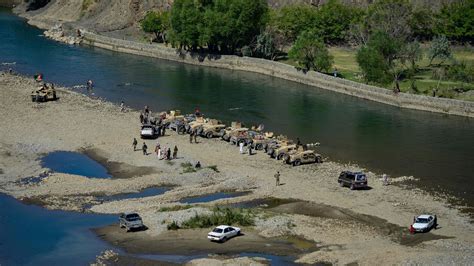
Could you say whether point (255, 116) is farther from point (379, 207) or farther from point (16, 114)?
point (379, 207)

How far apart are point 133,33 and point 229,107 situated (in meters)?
73.3

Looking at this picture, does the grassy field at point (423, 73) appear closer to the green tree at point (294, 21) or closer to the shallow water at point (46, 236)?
the green tree at point (294, 21)

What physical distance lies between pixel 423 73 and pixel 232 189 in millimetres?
66295

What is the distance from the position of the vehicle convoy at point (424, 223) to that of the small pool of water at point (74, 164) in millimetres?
30478

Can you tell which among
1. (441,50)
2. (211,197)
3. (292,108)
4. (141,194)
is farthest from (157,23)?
(211,197)

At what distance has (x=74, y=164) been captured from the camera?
279ft

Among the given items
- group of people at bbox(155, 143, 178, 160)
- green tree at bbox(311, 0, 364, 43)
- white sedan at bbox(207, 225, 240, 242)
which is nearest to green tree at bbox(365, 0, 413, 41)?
green tree at bbox(311, 0, 364, 43)

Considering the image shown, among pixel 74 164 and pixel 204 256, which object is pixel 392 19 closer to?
pixel 74 164

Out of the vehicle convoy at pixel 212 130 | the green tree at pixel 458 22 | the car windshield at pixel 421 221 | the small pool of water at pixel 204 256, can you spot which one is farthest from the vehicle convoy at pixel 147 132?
the green tree at pixel 458 22

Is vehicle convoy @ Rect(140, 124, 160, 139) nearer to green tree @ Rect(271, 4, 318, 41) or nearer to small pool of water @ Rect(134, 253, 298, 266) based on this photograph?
small pool of water @ Rect(134, 253, 298, 266)

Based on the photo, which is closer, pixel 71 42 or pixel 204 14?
pixel 204 14

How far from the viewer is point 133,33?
182875mm

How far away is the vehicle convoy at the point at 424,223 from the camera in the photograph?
65500 millimetres

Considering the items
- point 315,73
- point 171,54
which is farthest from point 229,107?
point 171,54
